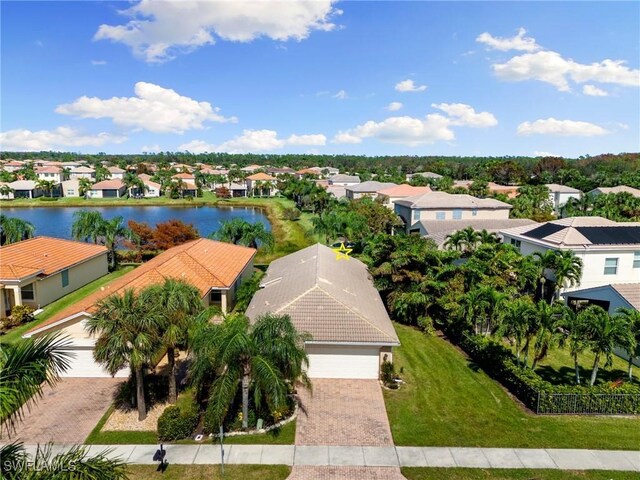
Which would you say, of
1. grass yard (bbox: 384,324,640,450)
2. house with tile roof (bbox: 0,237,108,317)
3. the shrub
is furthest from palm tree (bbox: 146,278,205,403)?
house with tile roof (bbox: 0,237,108,317)

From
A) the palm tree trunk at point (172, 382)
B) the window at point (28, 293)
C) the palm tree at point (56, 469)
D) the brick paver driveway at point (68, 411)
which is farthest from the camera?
the window at point (28, 293)

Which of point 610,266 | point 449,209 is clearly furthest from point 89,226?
point 610,266

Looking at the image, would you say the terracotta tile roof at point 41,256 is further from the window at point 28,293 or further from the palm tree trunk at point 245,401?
the palm tree trunk at point 245,401

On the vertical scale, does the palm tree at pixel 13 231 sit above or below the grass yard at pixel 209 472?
above

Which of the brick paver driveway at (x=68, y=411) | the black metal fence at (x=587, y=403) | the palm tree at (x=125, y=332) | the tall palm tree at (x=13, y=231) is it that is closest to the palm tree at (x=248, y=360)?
the palm tree at (x=125, y=332)

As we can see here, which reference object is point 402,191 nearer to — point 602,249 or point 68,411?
point 602,249

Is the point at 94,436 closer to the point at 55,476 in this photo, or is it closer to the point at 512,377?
the point at 55,476
